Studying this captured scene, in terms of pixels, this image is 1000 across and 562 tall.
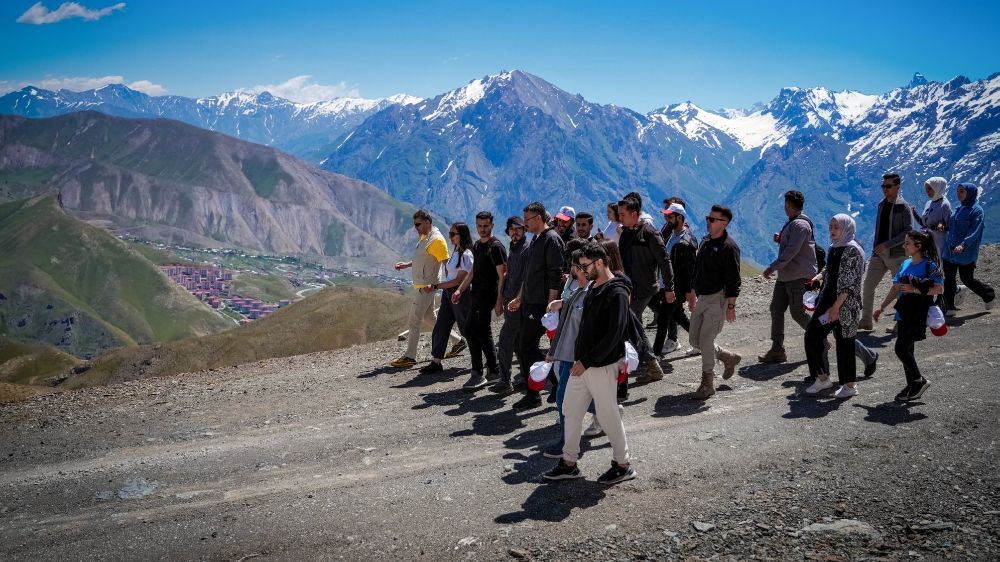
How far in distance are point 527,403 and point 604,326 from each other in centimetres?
398

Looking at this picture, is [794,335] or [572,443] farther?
[794,335]

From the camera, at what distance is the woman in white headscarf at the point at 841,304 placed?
973 centimetres

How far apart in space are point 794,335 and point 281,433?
35.8 ft

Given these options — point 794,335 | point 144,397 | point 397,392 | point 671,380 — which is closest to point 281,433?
point 397,392

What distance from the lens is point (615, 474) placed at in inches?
303

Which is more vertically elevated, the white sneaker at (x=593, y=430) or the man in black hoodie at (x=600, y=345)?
the man in black hoodie at (x=600, y=345)

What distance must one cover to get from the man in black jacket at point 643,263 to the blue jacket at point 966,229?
7419 millimetres

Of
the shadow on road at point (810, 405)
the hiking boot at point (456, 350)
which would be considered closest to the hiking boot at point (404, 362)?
the hiking boot at point (456, 350)

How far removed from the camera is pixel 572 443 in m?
7.71

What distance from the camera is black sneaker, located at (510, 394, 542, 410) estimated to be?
1092 cm

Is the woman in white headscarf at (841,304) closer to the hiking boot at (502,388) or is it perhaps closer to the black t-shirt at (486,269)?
the hiking boot at (502,388)

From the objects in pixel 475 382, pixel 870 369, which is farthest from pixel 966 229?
pixel 475 382

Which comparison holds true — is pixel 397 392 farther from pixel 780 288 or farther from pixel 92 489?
pixel 780 288

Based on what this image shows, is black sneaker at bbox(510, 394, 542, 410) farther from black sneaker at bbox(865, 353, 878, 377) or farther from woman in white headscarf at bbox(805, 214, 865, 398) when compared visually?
black sneaker at bbox(865, 353, 878, 377)
